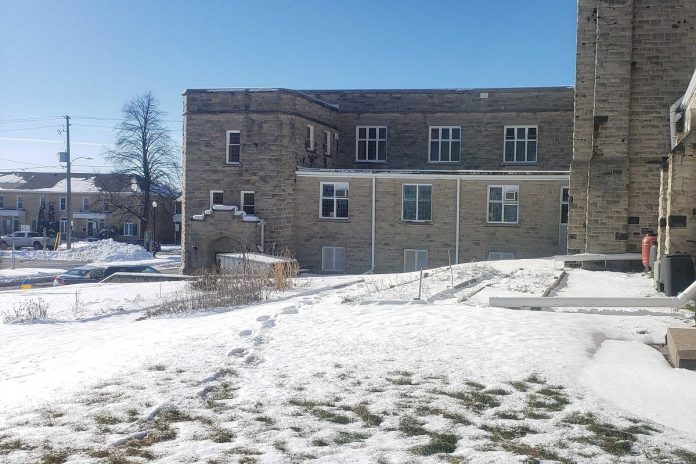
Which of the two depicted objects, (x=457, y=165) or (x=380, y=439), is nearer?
(x=380, y=439)

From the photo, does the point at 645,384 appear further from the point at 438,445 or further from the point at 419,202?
the point at 419,202

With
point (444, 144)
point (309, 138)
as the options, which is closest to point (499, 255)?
point (444, 144)

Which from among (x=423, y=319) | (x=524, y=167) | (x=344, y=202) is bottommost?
(x=423, y=319)

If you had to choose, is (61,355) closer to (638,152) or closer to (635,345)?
(635,345)

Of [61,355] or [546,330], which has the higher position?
[546,330]

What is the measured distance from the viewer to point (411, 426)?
208 inches

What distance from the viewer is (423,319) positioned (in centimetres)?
953

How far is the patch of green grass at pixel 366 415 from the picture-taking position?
5.39 meters

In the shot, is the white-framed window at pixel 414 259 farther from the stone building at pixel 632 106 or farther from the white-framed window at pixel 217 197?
the stone building at pixel 632 106

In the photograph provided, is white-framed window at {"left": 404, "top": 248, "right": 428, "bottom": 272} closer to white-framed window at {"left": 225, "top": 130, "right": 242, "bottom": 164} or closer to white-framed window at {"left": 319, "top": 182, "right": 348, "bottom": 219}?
white-framed window at {"left": 319, "top": 182, "right": 348, "bottom": 219}

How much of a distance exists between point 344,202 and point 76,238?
49.2 meters

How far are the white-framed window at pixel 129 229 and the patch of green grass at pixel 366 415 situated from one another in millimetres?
65590

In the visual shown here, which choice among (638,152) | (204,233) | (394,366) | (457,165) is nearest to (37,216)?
(204,233)

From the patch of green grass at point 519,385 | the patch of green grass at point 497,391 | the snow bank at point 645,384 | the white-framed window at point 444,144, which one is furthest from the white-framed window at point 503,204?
the patch of green grass at point 497,391
